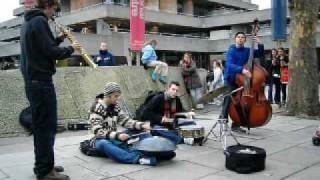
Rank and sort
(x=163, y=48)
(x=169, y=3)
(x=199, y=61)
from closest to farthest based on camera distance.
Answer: (x=163, y=48), (x=199, y=61), (x=169, y=3)

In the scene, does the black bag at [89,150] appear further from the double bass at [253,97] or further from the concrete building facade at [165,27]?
the concrete building facade at [165,27]

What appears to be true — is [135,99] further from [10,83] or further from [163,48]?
[163,48]

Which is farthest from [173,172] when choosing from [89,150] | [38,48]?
[38,48]

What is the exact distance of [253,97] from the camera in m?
7.18

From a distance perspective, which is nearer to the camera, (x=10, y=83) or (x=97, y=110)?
(x=97, y=110)

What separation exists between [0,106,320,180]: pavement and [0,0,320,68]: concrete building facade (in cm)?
2378

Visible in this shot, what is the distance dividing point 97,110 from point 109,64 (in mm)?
6094

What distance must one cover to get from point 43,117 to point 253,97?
3.90 m

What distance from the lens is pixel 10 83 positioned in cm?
872

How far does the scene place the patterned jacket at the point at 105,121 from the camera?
18.6ft

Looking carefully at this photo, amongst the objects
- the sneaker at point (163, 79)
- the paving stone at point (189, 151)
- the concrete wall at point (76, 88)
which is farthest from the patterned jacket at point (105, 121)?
the sneaker at point (163, 79)

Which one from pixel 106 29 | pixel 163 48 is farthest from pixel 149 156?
pixel 163 48

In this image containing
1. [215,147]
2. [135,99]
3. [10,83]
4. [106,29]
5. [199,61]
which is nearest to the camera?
[215,147]

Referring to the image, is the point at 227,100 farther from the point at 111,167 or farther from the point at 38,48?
the point at 38,48
